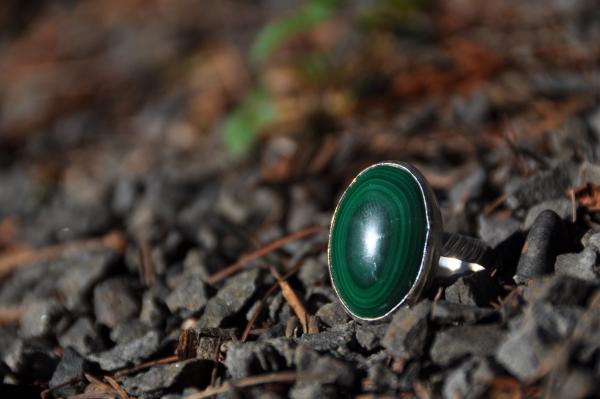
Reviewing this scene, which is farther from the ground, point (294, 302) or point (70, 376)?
point (294, 302)

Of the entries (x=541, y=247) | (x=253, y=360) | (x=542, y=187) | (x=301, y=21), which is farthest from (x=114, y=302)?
(x=301, y=21)

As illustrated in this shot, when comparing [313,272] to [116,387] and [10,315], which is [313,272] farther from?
[10,315]

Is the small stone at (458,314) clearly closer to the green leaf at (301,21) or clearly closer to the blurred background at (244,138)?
the blurred background at (244,138)

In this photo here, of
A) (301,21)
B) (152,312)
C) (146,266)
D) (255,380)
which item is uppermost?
(301,21)

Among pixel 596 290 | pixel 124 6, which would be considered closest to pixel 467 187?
pixel 596 290

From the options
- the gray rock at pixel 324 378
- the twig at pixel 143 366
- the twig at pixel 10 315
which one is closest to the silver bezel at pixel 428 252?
the gray rock at pixel 324 378

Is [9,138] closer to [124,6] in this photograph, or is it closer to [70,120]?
[70,120]

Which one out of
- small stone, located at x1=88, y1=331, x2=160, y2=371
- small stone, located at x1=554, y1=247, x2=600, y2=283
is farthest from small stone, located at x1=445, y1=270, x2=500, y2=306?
small stone, located at x1=88, y1=331, x2=160, y2=371
